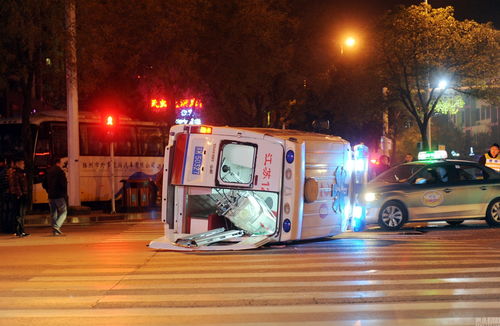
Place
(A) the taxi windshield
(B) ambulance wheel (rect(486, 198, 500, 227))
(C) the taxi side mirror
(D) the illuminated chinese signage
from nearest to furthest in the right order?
(C) the taxi side mirror, (B) ambulance wheel (rect(486, 198, 500, 227)), (A) the taxi windshield, (D) the illuminated chinese signage

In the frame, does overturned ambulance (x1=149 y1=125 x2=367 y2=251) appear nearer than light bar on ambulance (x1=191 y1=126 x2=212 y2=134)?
Yes

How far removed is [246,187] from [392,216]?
5.66m

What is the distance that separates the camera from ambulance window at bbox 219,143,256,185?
42.5 feet

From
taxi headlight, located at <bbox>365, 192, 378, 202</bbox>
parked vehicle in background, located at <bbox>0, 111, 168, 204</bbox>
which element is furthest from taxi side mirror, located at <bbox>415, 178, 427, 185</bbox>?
parked vehicle in background, located at <bbox>0, 111, 168, 204</bbox>

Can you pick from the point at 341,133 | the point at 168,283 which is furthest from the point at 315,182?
the point at 341,133

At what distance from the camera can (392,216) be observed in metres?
17.0

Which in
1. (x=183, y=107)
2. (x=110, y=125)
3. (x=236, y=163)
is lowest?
(x=236, y=163)

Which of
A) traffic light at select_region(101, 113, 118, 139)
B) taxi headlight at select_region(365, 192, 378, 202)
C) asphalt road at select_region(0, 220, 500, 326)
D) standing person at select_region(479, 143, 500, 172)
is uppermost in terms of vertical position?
→ traffic light at select_region(101, 113, 118, 139)

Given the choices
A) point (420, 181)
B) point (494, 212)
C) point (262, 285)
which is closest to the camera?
point (262, 285)

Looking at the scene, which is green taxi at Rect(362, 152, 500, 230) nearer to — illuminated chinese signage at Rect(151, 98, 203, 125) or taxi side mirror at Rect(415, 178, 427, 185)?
taxi side mirror at Rect(415, 178, 427, 185)

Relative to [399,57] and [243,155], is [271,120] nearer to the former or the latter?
[399,57]

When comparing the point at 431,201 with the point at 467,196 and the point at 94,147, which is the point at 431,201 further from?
the point at 94,147

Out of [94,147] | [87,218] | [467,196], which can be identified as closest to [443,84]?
[94,147]

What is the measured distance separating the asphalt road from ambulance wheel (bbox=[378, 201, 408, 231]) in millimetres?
2818
